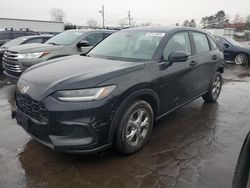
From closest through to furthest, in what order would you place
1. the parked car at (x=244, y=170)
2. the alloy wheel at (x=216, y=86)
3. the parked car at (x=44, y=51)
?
the parked car at (x=244, y=170)
the alloy wheel at (x=216, y=86)
the parked car at (x=44, y=51)

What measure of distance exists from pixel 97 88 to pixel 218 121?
2.90 m

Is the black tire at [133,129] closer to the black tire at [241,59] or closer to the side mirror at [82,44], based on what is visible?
the side mirror at [82,44]

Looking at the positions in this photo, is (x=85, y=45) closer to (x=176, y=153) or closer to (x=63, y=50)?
(x=63, y=50)

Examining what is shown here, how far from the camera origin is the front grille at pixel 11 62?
6.84 m

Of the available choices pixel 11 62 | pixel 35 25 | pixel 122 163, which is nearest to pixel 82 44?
pixel 11 62

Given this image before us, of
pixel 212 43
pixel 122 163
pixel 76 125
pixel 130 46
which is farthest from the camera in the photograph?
pixel 212 43

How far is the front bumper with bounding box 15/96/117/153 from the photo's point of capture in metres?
2.98

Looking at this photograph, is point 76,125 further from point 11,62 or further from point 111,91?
point 11,62

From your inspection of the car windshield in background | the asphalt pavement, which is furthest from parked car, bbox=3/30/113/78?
the car windshield in background

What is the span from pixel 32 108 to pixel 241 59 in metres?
12.2

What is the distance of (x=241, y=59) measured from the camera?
1309cm

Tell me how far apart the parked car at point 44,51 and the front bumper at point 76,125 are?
409 centimetres

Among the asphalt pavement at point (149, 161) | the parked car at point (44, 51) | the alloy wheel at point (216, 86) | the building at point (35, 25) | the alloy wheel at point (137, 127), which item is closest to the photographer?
the asphalt pavement at point (149, 161)

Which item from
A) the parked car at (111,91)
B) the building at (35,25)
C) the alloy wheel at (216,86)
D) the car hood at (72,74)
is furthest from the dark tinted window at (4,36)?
the building at (35,25)
